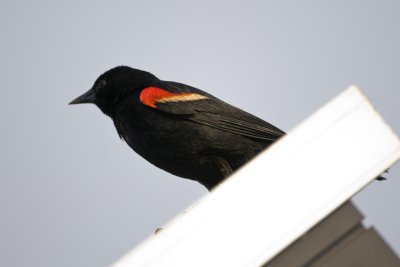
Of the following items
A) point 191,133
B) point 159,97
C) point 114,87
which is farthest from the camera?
point 114,87

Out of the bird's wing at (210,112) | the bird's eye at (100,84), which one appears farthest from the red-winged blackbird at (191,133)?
the bird's eye at (100,84)

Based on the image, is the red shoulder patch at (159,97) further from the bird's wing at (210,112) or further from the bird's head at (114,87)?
the bird's head at (114,87)

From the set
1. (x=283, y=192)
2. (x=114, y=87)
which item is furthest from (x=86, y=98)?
(x=283, y=192)

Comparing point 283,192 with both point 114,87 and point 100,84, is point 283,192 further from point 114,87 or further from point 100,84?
point 100,84

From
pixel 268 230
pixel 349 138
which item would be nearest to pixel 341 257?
pixel 268 230

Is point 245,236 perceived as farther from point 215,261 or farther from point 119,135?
point 119,135

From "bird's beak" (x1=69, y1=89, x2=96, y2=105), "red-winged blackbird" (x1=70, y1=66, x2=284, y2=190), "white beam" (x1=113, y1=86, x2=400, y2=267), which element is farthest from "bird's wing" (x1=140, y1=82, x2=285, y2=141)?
"white beam" (x1=113, y1=86, x2=400, y2=267)
